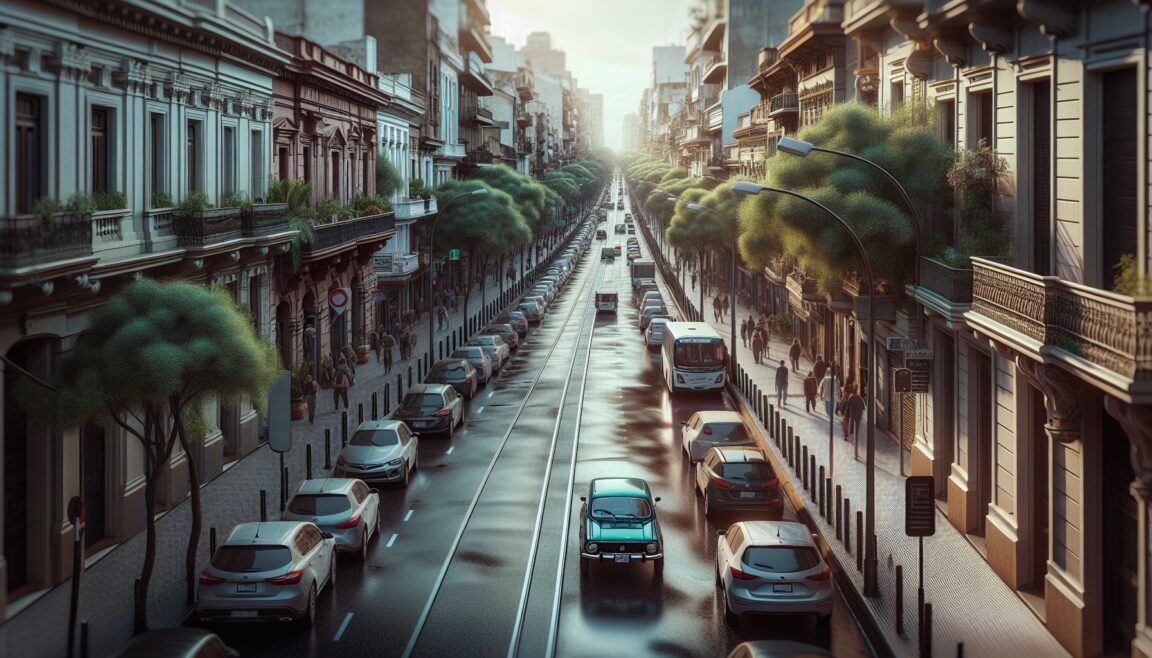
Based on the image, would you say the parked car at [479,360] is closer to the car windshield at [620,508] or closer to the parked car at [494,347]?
the parked car at [494,347]

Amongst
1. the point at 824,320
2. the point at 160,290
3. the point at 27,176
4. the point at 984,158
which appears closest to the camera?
the point at 160,290

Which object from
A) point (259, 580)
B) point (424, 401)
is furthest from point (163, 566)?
point (424, 401)

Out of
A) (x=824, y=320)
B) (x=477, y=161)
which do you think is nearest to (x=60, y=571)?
(x=824, y=320)

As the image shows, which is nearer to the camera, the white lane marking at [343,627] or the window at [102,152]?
Answer: the white lane marking at [343,627]

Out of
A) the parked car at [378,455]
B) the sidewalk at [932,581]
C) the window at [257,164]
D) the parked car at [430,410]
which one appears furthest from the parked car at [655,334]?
the parked car at [378,455]

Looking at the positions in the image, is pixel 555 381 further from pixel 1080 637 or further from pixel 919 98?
pixel 1080 637

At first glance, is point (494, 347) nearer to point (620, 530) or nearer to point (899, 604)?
point (620, 530)
